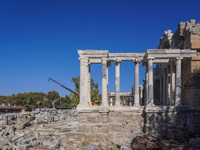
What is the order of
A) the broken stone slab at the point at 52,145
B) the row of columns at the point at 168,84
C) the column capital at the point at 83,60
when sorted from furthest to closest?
the column capital at the point at 83,60 < the row of columns at the point at 168,84 < the broken stone slab at the point at 52,145

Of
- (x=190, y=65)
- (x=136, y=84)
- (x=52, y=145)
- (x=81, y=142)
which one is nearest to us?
(x=52, y=145)

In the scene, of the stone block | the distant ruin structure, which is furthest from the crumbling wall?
the stone block

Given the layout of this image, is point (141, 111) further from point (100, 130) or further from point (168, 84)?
point (168, 84)

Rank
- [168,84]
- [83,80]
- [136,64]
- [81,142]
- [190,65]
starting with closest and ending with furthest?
[81,142]
[190,65]
[83,80]
[136,64]
[168,84]

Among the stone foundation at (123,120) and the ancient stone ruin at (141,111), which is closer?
the ancient stone ruin at (141,111)

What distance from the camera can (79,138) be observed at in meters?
11.4

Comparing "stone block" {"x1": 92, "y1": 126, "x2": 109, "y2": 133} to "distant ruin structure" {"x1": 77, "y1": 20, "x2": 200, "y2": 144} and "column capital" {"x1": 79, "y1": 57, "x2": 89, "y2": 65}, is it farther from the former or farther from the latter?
"column capital" {"x1": 79, "y1": 57, "x2": 89, "y2": 65}

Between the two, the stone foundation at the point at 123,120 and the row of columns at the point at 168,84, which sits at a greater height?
the row of columns at the point at 168,84

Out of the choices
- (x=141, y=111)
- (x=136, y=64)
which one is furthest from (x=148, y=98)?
(x=136, y=64)

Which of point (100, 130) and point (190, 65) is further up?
point (190, 65)

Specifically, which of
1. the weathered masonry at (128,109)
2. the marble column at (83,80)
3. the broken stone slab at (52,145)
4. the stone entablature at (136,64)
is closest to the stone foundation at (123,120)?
the weathered masonry at (128,109)

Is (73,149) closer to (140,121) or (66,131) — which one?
(66,131)

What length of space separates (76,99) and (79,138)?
24.6 meters

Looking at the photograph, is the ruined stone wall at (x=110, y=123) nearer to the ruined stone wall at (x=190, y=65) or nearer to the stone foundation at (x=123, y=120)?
the stone foundation at (x=123, y=120)
